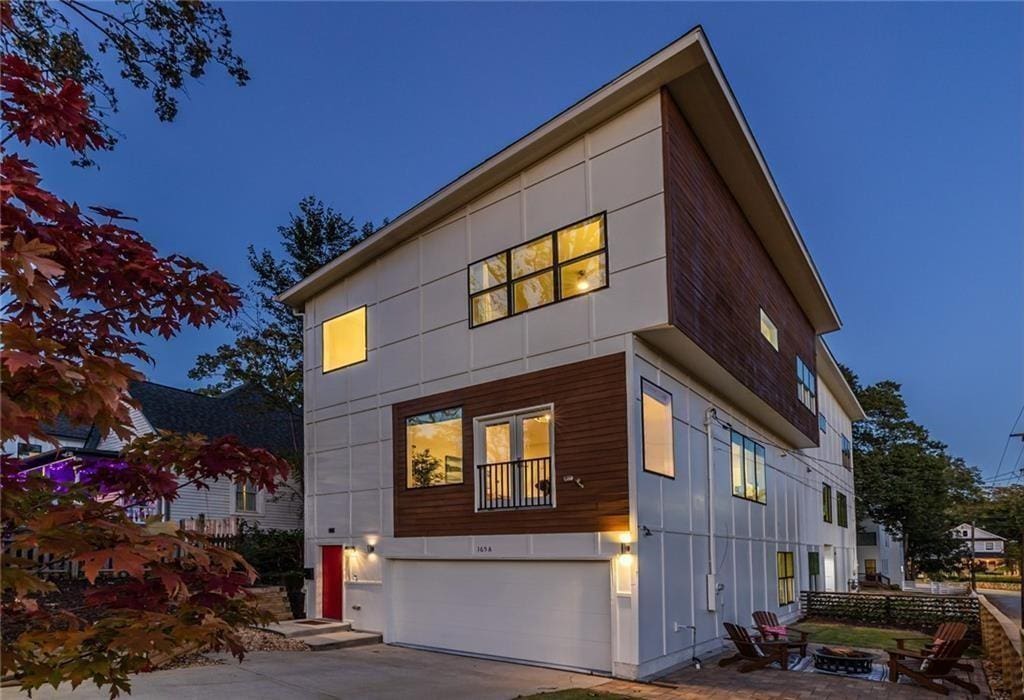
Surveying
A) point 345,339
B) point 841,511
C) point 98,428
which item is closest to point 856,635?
point 345,339

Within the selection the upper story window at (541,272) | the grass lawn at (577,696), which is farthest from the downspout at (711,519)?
the upper story window at (541,272)

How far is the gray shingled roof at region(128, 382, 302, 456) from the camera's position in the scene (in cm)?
2479

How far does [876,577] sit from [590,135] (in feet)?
110

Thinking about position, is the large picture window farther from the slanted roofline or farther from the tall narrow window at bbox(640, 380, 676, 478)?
the slanted roofline

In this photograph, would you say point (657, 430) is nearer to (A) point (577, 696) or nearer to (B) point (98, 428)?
(A) point (577, 696)

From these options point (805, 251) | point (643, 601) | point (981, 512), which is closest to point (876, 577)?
point (981, 512)

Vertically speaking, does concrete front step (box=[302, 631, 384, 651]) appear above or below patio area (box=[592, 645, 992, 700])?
below

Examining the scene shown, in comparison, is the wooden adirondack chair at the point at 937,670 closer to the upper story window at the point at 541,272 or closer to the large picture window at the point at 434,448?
the upper story window at the point at 541,272

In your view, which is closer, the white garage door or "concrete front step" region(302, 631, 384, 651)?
the white garage door

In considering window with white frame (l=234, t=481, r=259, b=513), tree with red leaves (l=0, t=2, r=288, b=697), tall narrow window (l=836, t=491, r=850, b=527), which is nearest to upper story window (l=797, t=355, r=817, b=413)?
tall narrow window (l=836, t=491, r=850, b=527)

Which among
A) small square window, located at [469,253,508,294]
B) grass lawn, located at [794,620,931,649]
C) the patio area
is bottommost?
grass lawn, located at [794,620,931,649]

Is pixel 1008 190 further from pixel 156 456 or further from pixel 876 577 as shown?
pixel 156 456

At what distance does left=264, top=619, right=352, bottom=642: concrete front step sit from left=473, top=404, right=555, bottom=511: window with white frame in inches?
189

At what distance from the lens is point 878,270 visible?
139 m
